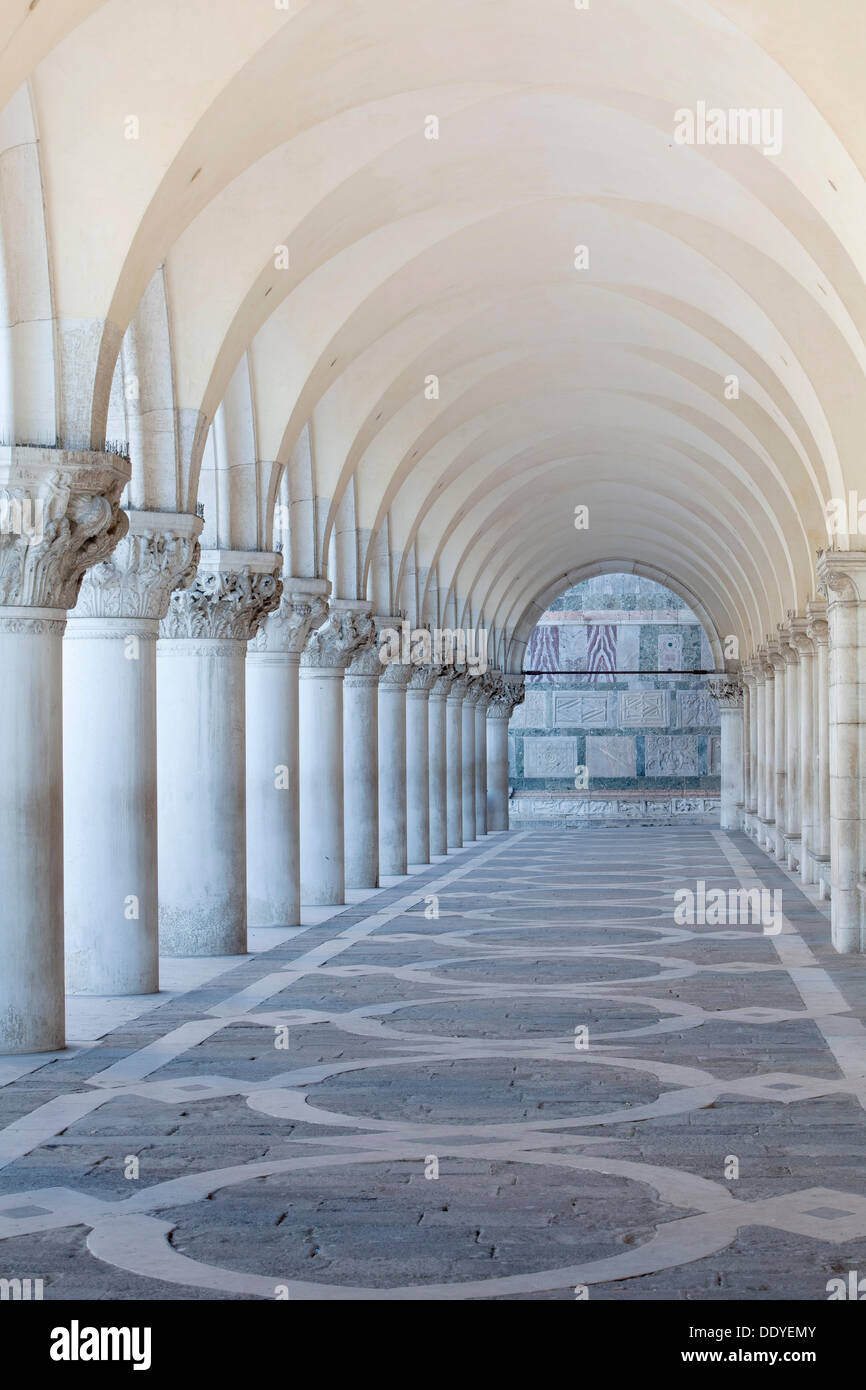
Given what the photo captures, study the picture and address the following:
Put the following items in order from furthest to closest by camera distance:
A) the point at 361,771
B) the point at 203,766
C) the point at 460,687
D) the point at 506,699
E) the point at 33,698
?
1. the point at 506,699
2. the point at 460,687
3. the point at 361,771
4. the point at 203,766
5. the point at 33,698

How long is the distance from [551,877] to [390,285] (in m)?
11.6

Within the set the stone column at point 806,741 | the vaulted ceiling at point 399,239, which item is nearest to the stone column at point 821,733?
the stone column at point 806,741

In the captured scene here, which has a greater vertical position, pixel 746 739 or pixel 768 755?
pixel 746 739

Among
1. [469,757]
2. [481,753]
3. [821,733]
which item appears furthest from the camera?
[481,753]

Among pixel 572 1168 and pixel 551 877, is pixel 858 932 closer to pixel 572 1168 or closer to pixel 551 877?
pixel 572 1168

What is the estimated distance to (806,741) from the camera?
23.6 meters

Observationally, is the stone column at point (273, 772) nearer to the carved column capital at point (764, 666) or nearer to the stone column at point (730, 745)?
the carved column capital at point (764, 666)

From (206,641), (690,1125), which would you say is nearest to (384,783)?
(206,641)

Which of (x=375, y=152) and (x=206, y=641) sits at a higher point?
(x=375, y=152)

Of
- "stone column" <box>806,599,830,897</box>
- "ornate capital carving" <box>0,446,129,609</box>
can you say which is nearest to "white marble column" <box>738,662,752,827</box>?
→ "stone column" <box>806,599,830,897</box>

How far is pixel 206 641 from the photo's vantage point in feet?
52.3

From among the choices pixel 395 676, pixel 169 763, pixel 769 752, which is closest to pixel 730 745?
pixel 769 752

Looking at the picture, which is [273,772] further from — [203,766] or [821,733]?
[821,733]

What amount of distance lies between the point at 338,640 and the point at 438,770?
11.1 m
